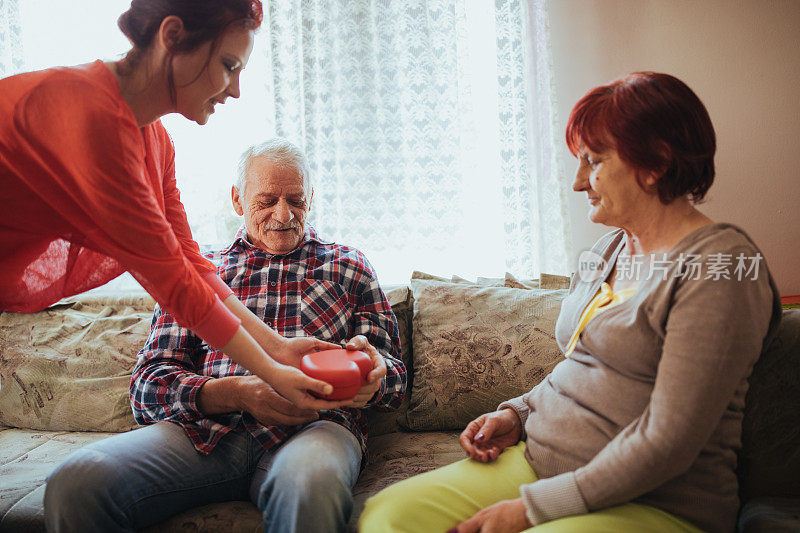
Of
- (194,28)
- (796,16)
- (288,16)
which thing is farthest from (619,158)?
(288,16)

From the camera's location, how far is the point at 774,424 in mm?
1231

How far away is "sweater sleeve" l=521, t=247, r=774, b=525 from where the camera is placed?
2.90 feet

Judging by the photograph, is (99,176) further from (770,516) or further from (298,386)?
(770,516)

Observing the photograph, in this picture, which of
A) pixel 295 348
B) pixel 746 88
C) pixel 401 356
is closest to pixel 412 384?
pixel 401 356

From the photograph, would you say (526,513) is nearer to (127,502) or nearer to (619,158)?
(619,158)

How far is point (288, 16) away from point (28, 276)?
1.72m

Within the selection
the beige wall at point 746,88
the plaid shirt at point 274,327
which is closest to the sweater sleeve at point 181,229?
the plaid shirt at point 274,327

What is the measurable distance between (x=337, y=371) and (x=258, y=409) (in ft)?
0.92

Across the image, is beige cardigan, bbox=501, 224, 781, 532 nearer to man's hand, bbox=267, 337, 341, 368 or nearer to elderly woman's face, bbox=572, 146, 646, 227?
elderly woman's face, bbox=572, 146, 646, 227

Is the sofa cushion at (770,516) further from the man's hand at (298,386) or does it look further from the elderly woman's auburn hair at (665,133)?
the man's hand at (298,386)

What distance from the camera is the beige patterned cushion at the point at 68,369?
6.23ft

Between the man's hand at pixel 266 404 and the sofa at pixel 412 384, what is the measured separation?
0.23 meters

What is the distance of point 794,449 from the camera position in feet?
4.00

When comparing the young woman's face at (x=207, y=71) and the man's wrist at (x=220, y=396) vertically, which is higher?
the young woman's face at (x=207, y=71)
